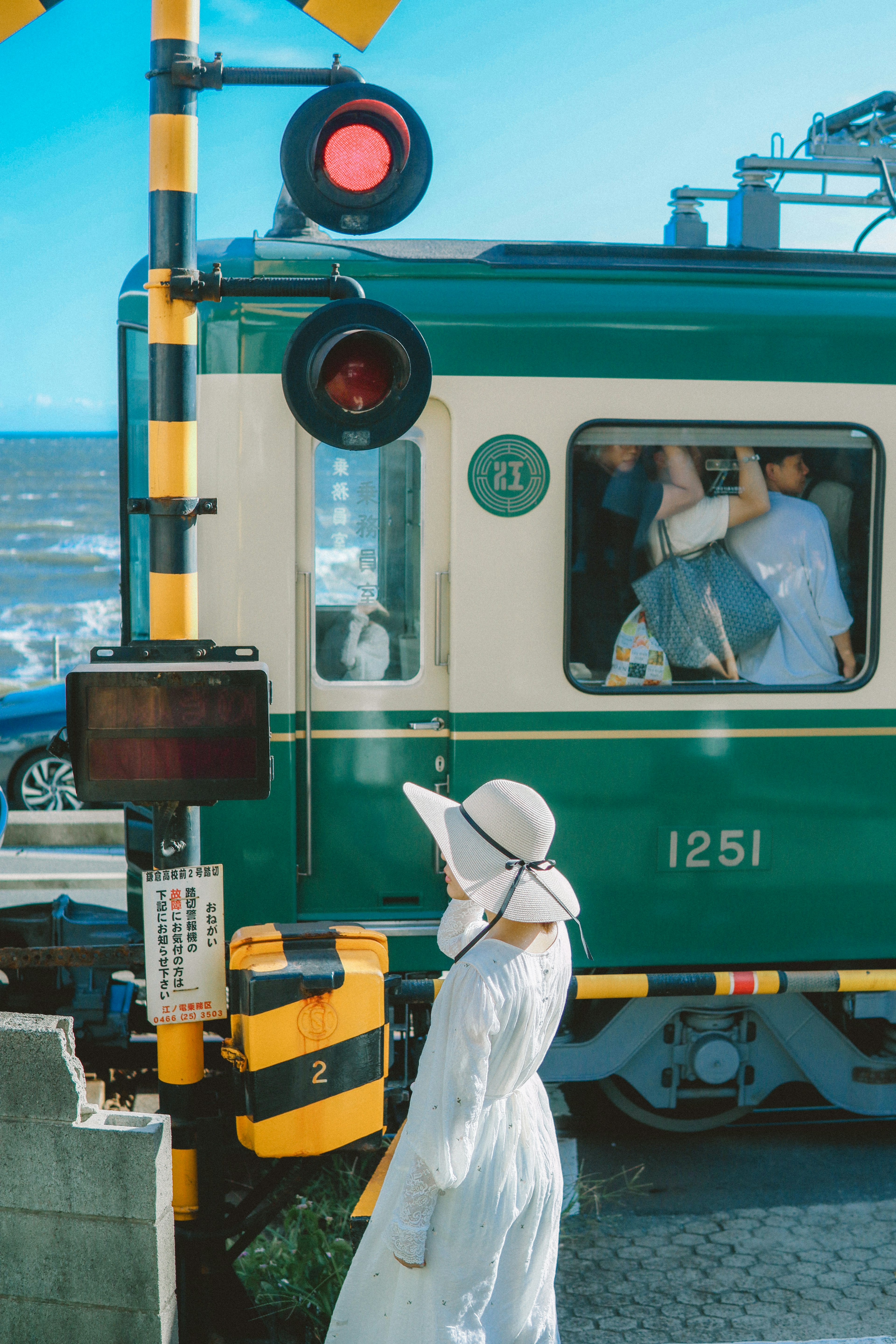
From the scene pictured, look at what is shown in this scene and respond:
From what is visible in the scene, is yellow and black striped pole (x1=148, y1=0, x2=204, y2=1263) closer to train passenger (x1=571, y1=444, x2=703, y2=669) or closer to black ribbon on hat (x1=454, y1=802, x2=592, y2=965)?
black ribbon on hat (x1=454, y1=802, x2=592, y2=965)

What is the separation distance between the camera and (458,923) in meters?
2.91

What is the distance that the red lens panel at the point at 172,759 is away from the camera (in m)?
3.29

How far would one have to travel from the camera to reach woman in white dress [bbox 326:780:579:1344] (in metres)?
2.55

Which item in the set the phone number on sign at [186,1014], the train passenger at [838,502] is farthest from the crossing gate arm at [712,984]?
the phone number on sign at [186,1014]

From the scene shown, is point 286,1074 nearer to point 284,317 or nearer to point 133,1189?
point 133,1189

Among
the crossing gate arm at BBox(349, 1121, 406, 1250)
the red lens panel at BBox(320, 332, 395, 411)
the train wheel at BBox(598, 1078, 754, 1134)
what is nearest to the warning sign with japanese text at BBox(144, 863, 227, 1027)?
the crossing gate arm at BBox(349, 1121, 406, 1250)

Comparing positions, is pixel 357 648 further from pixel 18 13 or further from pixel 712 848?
pixel 18 13

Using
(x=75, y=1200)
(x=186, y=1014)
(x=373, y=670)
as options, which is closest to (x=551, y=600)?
(x=373, y=670)

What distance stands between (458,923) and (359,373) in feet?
4.92

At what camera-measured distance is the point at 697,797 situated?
4711 mm

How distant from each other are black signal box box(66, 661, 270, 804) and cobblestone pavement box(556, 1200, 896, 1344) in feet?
7.07

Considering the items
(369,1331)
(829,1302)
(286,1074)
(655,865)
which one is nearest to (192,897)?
(286,1074)

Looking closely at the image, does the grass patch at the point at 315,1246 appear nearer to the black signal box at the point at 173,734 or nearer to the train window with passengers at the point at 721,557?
the black signal box at the point at 173,734

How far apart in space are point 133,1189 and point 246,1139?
72 cm
